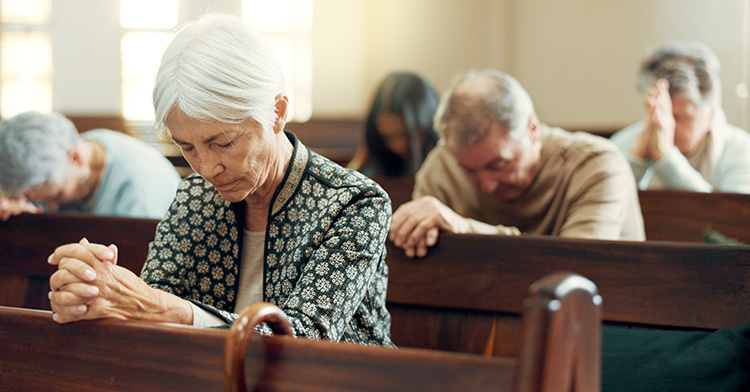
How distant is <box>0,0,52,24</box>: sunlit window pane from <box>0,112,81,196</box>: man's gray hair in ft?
18.1

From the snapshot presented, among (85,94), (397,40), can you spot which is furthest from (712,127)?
(85,94)

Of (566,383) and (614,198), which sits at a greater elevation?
(566,383)

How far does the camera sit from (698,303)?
5.89ft

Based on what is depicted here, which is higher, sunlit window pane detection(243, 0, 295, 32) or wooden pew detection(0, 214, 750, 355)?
sunlit window pane detection(243, 0, 295, 32)

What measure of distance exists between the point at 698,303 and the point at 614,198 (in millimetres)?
766

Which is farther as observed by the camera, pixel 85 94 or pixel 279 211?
pixel 85 94

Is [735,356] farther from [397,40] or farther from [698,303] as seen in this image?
[397,40]

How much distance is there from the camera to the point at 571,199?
2586 millimetres

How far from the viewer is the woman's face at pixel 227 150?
1.51 metres

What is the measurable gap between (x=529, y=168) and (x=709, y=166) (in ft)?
4.44

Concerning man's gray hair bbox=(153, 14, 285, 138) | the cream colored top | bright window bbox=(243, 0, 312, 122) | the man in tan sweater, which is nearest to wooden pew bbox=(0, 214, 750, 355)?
the cream colored top

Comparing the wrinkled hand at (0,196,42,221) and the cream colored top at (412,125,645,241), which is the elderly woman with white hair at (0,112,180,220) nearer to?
the wrinkled hand at (0,196,42,221)

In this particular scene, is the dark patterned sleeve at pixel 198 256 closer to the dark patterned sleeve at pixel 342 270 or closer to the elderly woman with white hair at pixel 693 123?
the dark patterned sleeve at pixel 342 270

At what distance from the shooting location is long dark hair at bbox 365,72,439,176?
449 centimetres
